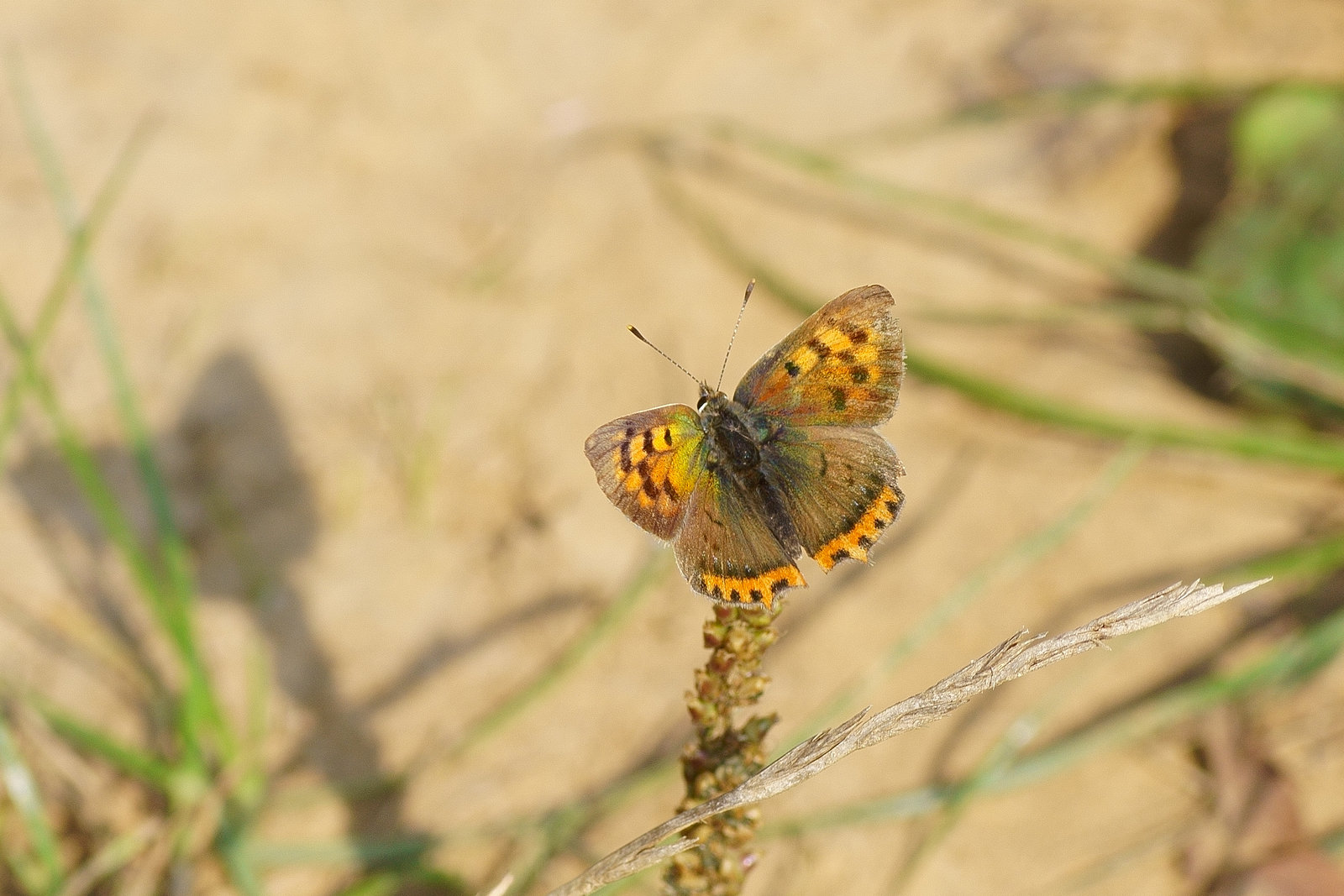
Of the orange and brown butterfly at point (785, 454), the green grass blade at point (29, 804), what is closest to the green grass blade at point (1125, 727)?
the orange and brown butterfly at point (785, 454)

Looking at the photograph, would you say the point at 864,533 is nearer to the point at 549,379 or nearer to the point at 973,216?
the point at 549,379

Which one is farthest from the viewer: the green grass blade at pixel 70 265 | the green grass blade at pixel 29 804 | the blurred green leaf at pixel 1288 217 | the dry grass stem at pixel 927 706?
the blurred green leaf at pixel 1288 217

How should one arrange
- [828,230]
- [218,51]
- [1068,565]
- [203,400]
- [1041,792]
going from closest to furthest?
[1041,792]
[1068,565]
[203,400]
[828,230]
[218,51]

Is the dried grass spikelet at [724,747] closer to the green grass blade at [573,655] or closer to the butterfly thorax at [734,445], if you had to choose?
the butterfly thorax at [734,445]

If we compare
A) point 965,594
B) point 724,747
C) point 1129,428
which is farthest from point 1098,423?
point 724,747

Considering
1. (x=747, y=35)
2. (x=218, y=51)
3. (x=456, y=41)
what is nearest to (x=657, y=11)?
(x=747, y=35)

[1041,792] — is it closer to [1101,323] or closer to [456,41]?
[1101,323]
